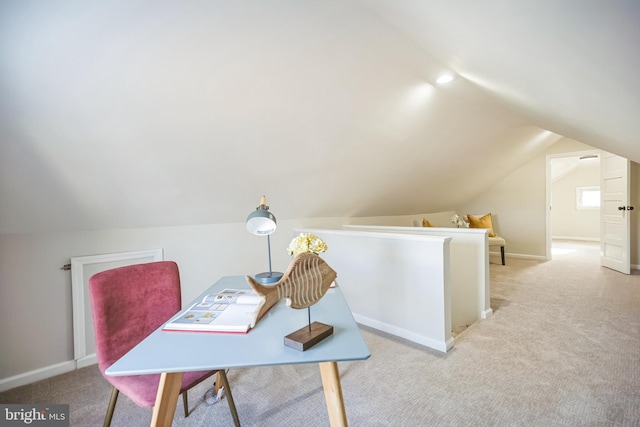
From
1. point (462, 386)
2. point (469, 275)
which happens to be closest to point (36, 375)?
point (462, 386)

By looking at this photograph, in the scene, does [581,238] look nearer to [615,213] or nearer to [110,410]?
[615,213]

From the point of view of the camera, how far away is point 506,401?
1.75 metres

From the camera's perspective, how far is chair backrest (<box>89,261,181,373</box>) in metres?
1.36

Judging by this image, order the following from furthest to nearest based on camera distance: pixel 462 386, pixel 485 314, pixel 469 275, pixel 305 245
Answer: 1. pixel 469 275
2. pixel 485 314
3. pixel 462 386
4. pixel 305 245

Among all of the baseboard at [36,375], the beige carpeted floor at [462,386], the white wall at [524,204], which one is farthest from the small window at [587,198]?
the baseboard at [36,375]

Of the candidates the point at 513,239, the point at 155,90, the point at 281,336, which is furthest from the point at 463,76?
the point at 513,239

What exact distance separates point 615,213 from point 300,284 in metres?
5.77

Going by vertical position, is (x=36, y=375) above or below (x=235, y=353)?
below

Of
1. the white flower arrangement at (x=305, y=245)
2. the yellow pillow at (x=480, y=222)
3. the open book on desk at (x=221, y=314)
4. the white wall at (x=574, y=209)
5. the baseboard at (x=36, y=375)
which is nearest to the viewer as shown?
the open book on desk at (x=221, y=314)

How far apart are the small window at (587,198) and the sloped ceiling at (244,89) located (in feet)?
21.9

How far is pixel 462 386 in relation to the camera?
189 centimetres

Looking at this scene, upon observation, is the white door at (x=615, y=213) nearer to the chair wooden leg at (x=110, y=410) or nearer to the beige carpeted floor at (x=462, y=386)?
the beige carpeted floor at (x=462, y=386)

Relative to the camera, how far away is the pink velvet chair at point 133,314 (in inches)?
49.7

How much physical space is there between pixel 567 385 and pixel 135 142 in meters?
3.09
